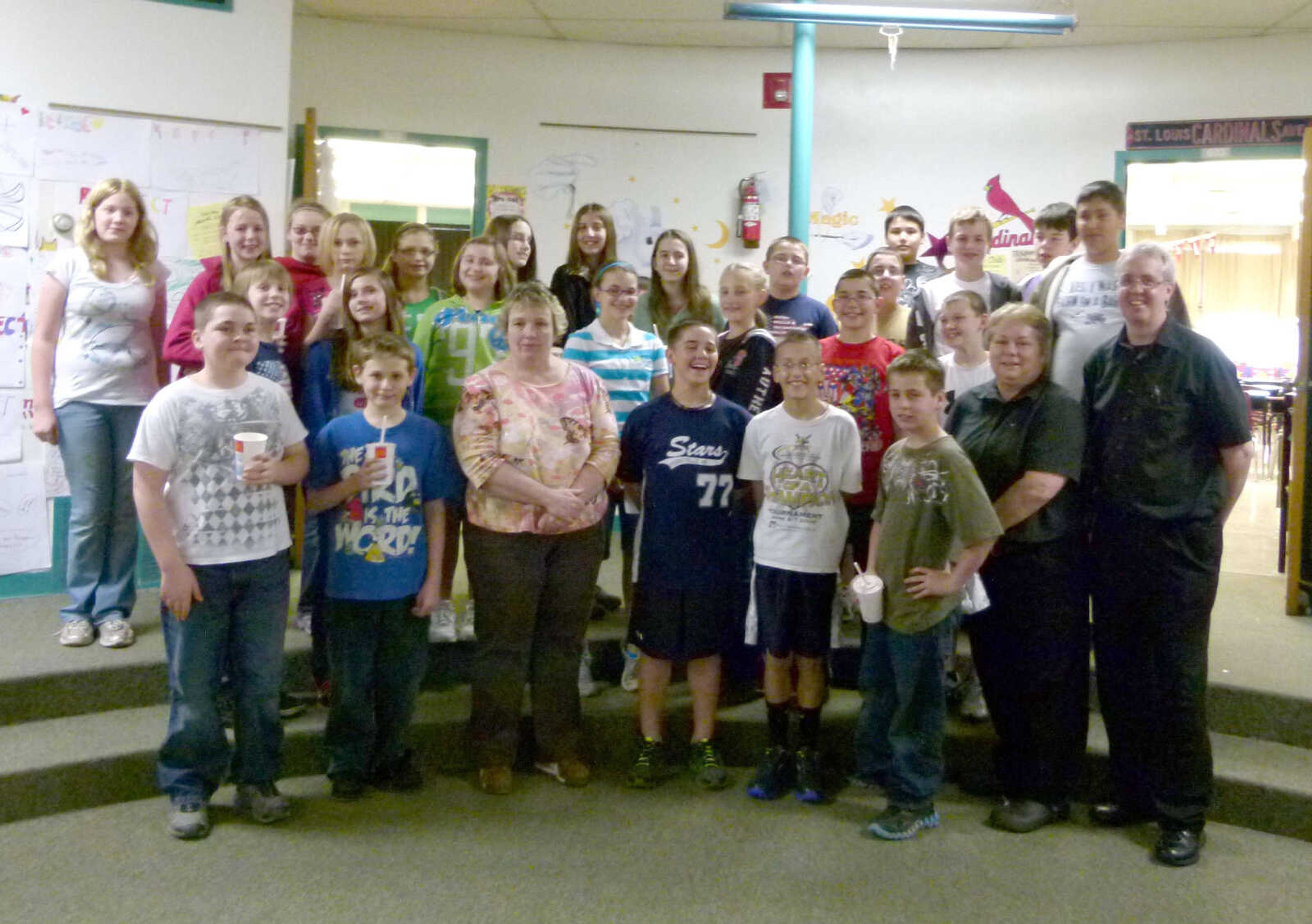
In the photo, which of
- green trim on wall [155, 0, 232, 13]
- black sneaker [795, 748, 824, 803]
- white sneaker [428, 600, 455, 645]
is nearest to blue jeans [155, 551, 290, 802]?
white sneaker [428, 600, 455, 645]

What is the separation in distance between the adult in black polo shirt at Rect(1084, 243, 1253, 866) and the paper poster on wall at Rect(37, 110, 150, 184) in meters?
3.42

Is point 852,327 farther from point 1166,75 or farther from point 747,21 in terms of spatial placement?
point 1166,75

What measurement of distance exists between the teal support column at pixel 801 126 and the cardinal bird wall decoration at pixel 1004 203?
1236mm

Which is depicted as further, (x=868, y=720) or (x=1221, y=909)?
(x=868, y=720)

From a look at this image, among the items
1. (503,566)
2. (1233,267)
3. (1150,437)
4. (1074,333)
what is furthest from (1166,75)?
(1233,267)

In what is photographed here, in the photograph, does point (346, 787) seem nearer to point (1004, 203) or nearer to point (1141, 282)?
point (1141, 282)

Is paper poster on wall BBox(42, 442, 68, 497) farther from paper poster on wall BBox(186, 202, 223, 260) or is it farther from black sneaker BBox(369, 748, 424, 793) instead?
black sneaker BBox(369, 748, 424, 793)

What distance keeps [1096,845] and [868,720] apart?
642 mm

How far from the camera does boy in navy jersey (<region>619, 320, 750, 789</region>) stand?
288 cm

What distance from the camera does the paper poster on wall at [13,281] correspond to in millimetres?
3742

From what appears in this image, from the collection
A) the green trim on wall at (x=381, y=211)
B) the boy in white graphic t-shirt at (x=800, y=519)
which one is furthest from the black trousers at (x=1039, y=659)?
the green trim on wall at (x=381, y=211)

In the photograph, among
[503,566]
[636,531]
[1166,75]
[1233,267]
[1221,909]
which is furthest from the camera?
[1233,267]

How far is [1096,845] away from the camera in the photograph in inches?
106

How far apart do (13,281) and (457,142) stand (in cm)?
253
